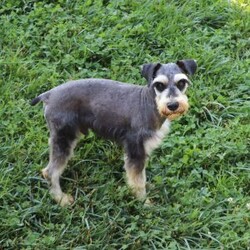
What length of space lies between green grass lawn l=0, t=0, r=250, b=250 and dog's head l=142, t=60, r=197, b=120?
0.88 metres

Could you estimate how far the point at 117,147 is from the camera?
571 centimetres

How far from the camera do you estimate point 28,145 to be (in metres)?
5.68

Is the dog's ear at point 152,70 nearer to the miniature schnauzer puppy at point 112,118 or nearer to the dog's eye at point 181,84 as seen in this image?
the miniature schnauzer puppy at point 112,118

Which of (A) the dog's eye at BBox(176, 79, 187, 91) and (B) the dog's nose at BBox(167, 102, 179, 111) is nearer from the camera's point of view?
(B) the dog's nose at BBox(167, 102, 179, 111)

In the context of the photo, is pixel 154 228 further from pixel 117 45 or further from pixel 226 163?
pixel 117 45

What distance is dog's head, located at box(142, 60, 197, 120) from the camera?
15.5 feet

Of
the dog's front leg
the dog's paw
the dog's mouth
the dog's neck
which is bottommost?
the dog's paw

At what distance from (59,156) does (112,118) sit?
0.57 metres

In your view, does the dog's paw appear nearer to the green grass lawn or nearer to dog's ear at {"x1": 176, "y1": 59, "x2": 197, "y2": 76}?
the green grass lawn

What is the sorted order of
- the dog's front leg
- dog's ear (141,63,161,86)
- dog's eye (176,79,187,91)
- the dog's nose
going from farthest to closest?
the dog's front leg < dog's ear (141,63,161,86) < dog's eye (176,79,187,91) < the dog's nose

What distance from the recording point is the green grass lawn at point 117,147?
193 inches

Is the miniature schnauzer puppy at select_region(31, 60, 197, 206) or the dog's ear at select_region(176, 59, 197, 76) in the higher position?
the dog's ear at select_region(176, 59, 197, 76)

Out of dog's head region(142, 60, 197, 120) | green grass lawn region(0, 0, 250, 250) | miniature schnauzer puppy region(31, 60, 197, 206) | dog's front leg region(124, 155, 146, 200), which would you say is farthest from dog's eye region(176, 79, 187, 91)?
green grass lawn region(0, 0, 250, 250)

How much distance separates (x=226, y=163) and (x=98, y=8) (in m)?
2.84
